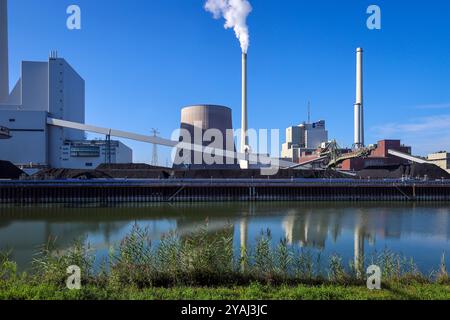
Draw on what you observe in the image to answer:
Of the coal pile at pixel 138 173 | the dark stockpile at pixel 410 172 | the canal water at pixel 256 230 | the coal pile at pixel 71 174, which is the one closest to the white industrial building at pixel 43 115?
the coal pile at pixel 71 174

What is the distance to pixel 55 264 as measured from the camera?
518 cm

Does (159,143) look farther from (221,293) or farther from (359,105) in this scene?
(221,293)

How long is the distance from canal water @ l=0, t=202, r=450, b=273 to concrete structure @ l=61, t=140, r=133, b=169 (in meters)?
34.1

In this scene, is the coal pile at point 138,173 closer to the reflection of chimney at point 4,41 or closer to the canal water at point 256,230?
the canal water at point 256,230

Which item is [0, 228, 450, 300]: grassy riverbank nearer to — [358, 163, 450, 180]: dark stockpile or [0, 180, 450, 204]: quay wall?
[0, 180, 450, 204]: quay wall

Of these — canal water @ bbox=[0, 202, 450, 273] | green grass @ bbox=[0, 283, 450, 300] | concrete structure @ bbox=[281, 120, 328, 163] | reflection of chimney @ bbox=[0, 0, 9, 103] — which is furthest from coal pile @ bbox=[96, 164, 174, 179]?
concrete structure @ bbox=[281, 120, 328, 163]

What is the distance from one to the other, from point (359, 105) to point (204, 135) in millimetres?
25652

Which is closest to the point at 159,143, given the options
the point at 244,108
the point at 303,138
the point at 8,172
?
the point at 244,108

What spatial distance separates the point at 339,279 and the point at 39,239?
12004 millimetres

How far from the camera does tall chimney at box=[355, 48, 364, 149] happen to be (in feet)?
160

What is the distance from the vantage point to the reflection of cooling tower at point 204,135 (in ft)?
180

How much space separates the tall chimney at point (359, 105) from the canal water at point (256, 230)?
33.2 metres

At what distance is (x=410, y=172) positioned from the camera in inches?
1513
